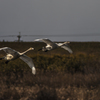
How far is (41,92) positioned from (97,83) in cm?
Result: 466

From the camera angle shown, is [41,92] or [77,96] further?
[41,92]

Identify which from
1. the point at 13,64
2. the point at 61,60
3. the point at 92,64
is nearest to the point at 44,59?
the point at 61,60

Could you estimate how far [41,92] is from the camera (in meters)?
8.41

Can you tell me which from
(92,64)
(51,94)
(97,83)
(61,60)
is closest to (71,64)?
(61,60)

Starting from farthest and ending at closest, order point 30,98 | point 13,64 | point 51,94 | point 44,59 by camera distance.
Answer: point 44,59, point 13,64, point 51,94, point 30,98

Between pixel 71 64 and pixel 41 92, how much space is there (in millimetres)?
7002

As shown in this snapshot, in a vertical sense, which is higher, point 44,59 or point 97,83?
point 44,59

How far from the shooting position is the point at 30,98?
25.6 ft

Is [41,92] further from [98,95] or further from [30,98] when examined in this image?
[98,95]

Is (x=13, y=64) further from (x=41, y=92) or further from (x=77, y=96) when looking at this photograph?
(x=77, y=96)

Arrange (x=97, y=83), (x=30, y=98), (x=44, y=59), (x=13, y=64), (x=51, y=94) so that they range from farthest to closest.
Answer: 1. (x=44, y=59)
2. (x=13, y=64)
3. (x=97, y=83)
4. (x=51, y=94)
5. (x=30, y=98)

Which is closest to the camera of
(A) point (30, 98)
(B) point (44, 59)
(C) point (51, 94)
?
(A) point (30, 98)

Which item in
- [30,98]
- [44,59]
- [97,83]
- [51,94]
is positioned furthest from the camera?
[44,59]

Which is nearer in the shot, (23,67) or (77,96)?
(77,96)
